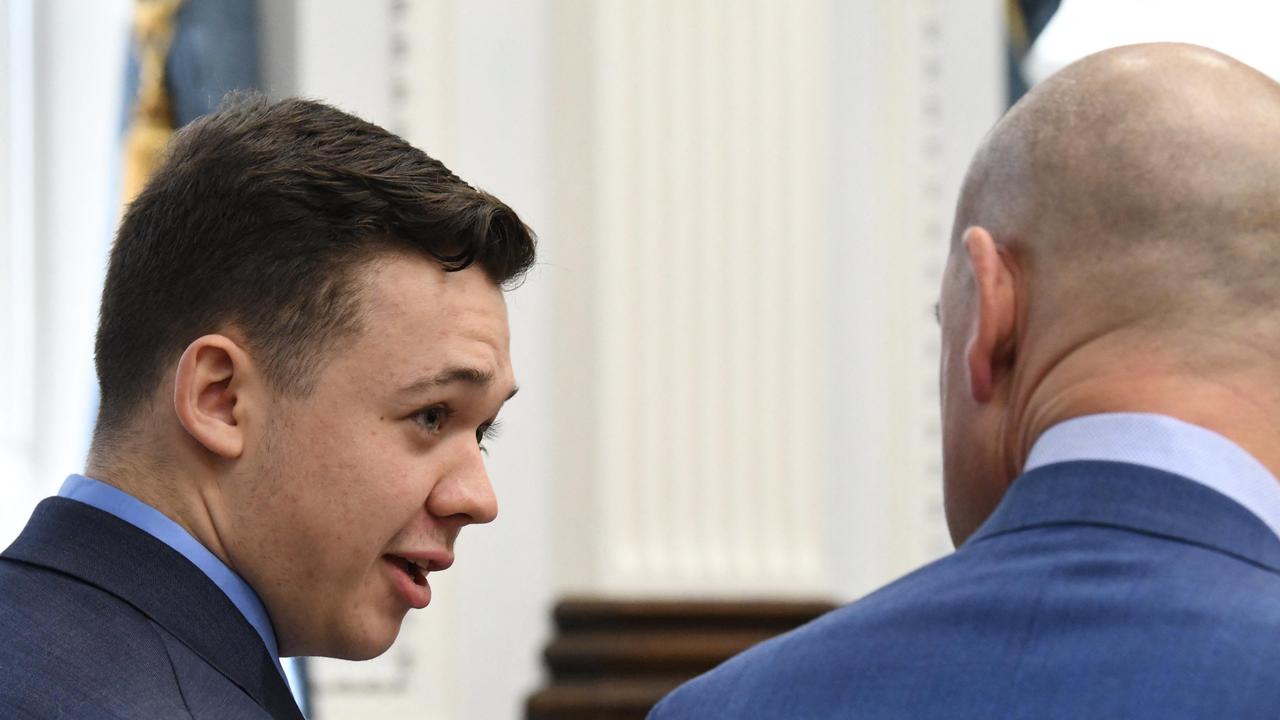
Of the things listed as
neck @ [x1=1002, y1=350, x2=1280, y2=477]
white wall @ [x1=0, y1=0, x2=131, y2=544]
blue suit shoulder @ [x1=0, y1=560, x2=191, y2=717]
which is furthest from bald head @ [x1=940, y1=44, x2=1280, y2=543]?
white wall @ [x1=0, y1=0, x2=131, y2=544]

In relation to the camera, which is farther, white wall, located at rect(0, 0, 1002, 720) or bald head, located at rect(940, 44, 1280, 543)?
white wall, located at rect(0, 0, 1002, 720)

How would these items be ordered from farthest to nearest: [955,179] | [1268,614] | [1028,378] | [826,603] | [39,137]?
1. [955,179]
2. [826,603]
3. [39,137]
4. [1028,378]
5. [1268,614]

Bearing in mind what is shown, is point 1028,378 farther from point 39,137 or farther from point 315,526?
point 39,137

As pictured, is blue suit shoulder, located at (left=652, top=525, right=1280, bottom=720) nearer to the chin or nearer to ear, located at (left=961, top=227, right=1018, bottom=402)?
ear, located at (left=961, top=227, right=1018, bottom=402)

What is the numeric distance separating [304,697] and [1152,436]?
2.20 meters

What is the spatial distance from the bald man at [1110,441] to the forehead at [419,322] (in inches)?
16.8

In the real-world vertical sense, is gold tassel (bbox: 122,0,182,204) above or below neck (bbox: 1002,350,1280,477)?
above

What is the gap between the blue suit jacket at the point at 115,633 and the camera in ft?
3.89

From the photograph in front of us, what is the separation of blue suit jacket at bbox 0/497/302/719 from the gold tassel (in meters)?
2.76

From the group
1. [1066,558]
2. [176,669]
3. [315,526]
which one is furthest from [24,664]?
[1066,558]

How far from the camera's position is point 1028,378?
1.26 meters

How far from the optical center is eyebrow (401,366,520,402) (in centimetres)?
144

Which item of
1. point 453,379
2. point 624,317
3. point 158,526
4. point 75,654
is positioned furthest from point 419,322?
point 624,317

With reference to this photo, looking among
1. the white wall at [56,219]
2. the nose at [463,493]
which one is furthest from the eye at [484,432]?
the white wall at [56,219]
